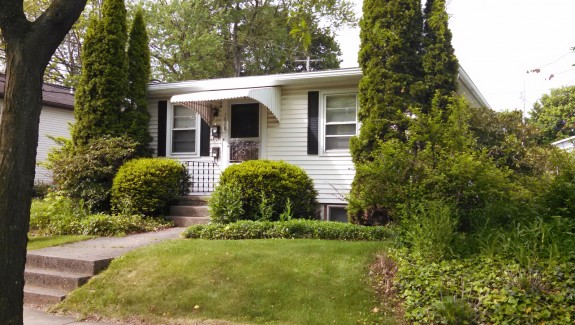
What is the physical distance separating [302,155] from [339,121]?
4.21ft

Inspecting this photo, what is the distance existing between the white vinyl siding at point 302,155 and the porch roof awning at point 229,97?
33 centimetres

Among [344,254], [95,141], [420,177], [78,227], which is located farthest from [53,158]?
[420,177]

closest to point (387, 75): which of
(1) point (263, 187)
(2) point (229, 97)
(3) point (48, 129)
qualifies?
(1) point (263, 187)

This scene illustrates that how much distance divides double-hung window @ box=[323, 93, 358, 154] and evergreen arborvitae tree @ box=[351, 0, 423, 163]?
4.36ft

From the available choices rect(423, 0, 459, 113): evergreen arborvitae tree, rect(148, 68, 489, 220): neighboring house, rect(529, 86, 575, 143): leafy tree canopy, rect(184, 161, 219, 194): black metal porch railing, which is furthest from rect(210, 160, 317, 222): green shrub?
rect(529, 86, 575, 143): leafy tree canopy

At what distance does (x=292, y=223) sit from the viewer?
331 inches

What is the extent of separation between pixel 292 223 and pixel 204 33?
63.5 ft

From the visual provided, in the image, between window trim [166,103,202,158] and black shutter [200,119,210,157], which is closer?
black shutter [200,119,210,157]

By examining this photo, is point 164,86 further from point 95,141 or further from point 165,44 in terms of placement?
point 165,44

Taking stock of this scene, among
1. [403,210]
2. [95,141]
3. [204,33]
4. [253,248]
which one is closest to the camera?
[403,210]

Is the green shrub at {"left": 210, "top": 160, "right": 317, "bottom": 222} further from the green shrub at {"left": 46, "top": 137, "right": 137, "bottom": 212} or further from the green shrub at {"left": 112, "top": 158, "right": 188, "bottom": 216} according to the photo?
the green shrub at {"left": 46, "top": 137, "right": 137, "bottom": 212}

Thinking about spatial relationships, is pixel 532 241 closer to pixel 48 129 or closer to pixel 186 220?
pixel 186 220

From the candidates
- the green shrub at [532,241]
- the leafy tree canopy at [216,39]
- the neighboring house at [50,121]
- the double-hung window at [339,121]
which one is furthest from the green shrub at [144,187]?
the leafy tree canopy at [216,39]

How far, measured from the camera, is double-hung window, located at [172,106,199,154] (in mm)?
12992
